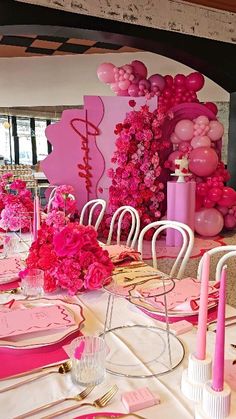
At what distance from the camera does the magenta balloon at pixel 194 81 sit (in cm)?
502

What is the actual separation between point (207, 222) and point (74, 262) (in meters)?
3.75

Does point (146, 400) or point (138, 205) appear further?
point (138, 205)

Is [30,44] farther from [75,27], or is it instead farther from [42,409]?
[42,409]

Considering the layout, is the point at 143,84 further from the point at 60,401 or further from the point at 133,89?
the point at 60,401

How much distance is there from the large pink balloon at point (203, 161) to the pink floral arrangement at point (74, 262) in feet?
12.1

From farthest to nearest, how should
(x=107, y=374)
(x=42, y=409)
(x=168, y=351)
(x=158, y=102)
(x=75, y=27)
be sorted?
(x=158, y=102)
(x=75, y=27)
(x=168, y=351)
(x=107, y=374)
(x=42, y=409)

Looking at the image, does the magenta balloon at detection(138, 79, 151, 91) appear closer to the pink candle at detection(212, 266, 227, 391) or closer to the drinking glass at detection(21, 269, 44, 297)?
the drinking glass at detection(21, 269, 44, 297)

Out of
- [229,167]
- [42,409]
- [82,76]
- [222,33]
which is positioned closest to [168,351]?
[42,409]

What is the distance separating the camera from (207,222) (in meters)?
4.96

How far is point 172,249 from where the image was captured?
4.62 m

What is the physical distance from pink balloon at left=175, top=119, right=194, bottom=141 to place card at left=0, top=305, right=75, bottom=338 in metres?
4.11

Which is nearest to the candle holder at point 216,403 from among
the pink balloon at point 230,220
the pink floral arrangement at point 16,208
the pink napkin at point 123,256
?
the pink napkin at point 123,256

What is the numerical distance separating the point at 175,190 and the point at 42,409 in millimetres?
3955

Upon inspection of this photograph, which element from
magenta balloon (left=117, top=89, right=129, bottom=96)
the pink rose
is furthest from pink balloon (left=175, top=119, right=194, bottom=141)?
the pink rose
